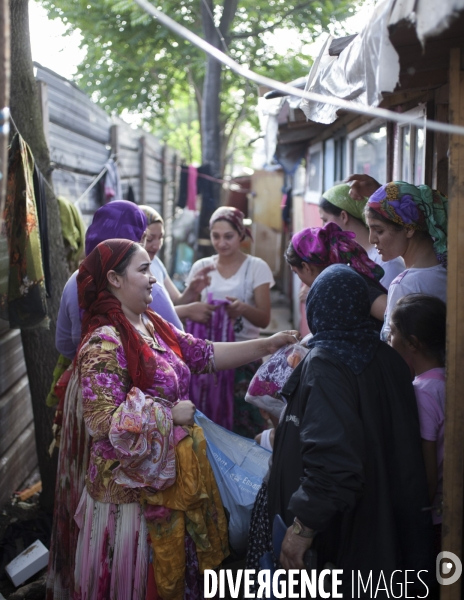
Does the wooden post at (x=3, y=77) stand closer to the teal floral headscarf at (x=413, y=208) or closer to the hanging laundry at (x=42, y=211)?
the teal floral headscarf at (x=413, y=208)

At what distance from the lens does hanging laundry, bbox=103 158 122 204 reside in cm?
764

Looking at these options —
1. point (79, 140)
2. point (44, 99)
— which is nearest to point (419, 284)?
point (44, 99)

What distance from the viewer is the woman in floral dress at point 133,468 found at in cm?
264

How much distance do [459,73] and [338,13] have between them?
461 inches

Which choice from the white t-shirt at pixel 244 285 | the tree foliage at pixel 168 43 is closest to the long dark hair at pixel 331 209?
the white t-shirt at pixel 244 285

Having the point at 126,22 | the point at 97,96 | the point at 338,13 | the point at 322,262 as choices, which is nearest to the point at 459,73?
the point at 322,262

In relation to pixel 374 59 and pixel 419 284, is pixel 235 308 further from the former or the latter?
pixel 374 59

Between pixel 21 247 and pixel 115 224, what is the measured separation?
0.53 meters

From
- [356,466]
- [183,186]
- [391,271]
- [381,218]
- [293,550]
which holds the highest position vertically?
[183,186]

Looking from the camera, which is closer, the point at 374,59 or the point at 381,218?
the point at 374,59

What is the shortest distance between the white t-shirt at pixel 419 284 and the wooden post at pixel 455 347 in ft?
1.83

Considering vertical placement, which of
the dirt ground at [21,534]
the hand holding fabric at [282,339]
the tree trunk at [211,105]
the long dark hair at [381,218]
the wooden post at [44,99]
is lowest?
the dirt ground at [21,534]

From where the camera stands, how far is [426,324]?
2473 mm

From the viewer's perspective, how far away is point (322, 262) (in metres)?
3.36
